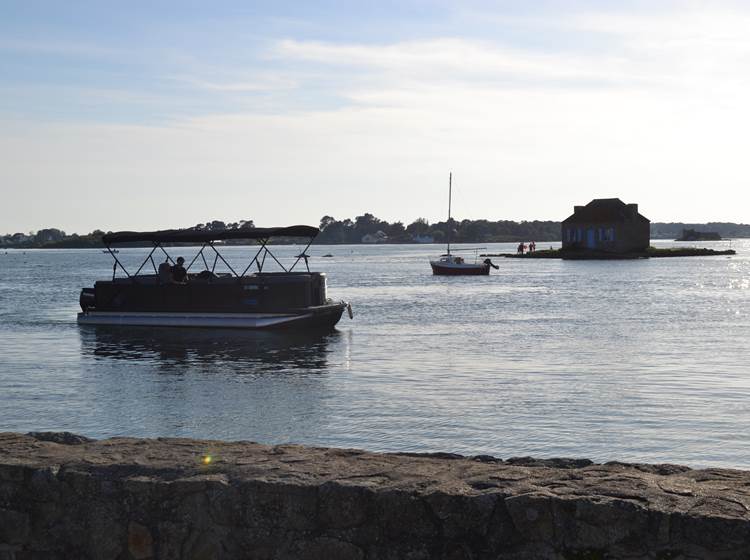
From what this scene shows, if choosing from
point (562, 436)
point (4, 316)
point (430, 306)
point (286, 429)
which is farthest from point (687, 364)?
point (4, 316)

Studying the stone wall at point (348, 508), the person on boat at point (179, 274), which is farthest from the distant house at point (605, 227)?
the stone wall at point (348, 508)

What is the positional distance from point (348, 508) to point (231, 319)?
3064cm

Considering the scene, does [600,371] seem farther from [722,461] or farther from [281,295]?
[281,295]

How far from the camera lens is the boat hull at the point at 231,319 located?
1375 inches

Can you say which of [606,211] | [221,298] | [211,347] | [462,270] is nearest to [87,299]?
[221,298]

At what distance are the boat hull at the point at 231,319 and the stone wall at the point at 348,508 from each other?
2830cm

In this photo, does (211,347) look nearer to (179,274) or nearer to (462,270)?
(179,274)

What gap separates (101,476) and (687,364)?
20001 mm

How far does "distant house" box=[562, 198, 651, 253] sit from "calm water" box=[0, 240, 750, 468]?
78876 millimetres

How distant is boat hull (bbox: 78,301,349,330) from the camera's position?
34938 mm

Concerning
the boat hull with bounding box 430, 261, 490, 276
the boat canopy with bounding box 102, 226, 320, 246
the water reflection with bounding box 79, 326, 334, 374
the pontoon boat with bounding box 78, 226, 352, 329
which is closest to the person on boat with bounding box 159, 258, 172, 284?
the pontoon boat with bounding box 78, 226, 352, 329

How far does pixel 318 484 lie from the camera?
18.5ft

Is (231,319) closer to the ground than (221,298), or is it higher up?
closer to the ground

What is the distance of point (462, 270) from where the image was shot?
310 ft
